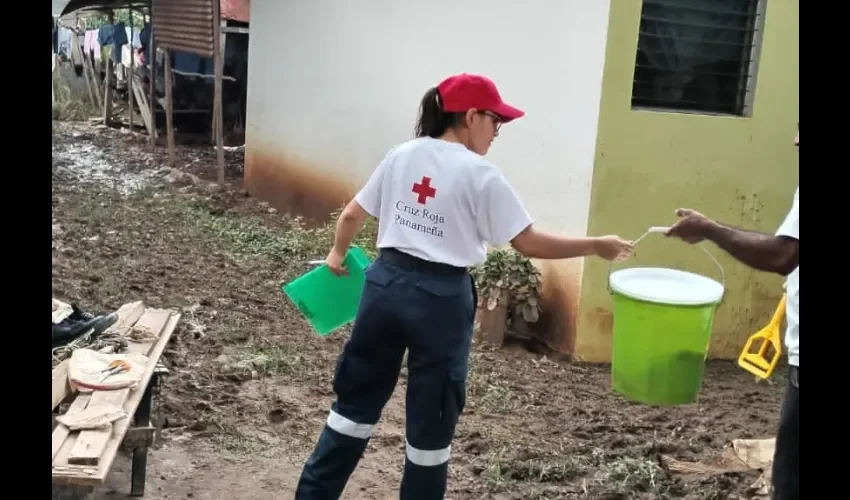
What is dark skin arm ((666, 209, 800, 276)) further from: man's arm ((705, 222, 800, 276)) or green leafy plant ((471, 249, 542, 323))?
green leafy plant ((471, 249, 542, 323))

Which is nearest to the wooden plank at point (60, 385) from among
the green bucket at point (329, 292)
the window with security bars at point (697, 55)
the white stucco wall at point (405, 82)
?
the green bucket at point (329, 292)

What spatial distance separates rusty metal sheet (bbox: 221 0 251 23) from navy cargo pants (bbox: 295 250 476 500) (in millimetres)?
9927

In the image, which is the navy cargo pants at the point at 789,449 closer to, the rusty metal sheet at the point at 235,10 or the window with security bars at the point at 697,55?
the window with security bars at the point at 697,55

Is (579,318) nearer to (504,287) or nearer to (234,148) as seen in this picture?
(504,287)

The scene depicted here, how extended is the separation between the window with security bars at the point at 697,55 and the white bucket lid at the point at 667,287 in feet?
4.23

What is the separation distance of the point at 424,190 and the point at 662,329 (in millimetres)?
1797

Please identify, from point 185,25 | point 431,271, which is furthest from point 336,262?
point 185,25

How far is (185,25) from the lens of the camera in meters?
10.1

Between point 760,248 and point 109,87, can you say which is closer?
point 760,248

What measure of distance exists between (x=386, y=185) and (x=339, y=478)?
1.04 meters

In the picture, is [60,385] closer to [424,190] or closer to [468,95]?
[424,190]

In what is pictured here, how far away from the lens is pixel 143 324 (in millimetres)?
4016

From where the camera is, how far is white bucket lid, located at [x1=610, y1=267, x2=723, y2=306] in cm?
396

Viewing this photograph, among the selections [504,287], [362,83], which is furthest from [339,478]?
[362,83]
